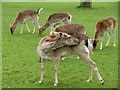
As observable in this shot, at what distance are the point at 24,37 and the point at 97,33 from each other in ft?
12.7

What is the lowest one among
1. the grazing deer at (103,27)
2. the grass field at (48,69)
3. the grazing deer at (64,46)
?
the grass field at (48,69)

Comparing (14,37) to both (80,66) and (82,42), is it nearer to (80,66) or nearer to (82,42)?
(80,66)

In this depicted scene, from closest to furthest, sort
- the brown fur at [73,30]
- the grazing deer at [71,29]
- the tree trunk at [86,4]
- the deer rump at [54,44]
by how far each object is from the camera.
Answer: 1. the deer rump at [54,44]
2. the brown fur at [73,30]
3. the grazing deer at [71,29]
4. the tree trunk at [86,4]

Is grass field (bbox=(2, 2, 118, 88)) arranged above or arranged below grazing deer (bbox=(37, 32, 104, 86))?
below

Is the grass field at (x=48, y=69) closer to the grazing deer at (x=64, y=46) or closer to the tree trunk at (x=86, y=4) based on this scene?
the grazing deer at (x=64, y=46)

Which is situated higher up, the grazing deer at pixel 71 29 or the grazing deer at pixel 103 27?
the grazing deer at pixel 71 29

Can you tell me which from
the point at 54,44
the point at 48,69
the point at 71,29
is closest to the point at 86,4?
the point at 48,69

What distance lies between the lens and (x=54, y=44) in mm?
6203

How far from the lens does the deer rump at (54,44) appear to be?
6168 mm

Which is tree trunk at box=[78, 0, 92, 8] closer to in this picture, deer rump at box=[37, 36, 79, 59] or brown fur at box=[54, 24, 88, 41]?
brown fur at box=[54, 24, 88, 41]

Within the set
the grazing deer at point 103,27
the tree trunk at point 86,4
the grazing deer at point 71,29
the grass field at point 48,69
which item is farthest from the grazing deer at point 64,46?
the tree trunk at point 86,4

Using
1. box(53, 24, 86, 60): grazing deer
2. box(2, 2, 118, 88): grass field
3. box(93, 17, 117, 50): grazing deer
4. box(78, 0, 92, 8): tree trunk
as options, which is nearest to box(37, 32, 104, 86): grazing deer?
box(53, 24, 86, 60): grazing deer

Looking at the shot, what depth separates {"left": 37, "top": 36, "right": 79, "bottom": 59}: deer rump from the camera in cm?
617

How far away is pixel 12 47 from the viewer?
10727mm
